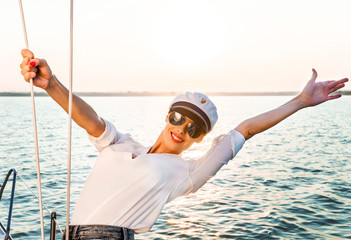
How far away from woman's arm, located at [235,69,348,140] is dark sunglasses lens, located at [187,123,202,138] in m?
0.26

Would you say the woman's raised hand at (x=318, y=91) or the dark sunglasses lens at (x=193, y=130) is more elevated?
the woman's raised hand at (x=318, y=91)

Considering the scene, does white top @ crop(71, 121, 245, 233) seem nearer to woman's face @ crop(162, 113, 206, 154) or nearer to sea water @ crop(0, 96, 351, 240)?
woman's face @ crop(162, 113, 206, 154)

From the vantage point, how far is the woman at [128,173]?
7.85 feet

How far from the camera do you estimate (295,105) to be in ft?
9.73

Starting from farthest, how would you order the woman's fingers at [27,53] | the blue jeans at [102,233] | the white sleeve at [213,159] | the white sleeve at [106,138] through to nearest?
1. the white sleeve at [106,138]
2. the white sleeve at [213,159]
3. the blue jeans at [102,233]
4. the woman's fingers at [27,53]

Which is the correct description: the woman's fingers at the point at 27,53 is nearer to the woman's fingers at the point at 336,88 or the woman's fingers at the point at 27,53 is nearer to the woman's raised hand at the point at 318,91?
the woman's raised hand at the point at 318,91

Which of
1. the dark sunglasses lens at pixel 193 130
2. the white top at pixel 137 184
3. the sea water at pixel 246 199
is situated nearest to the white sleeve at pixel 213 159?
the white top at pixel 137 184

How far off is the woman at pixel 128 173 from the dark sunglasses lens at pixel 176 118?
28 mm

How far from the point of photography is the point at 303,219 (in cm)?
1228

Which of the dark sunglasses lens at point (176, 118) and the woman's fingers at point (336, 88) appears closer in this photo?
the dark sunglasses lens at point (176, 118)

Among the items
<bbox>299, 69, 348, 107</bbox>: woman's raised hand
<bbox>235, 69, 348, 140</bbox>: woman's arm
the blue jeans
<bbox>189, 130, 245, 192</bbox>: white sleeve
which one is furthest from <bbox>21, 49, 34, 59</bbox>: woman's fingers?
<bbox>299, 69, 348, 107</bbox>: woman's raised hand

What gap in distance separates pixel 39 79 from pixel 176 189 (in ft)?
3.17

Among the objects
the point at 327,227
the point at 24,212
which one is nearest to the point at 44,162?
the point at 24,212

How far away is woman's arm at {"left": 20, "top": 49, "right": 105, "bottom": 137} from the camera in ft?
6.98
